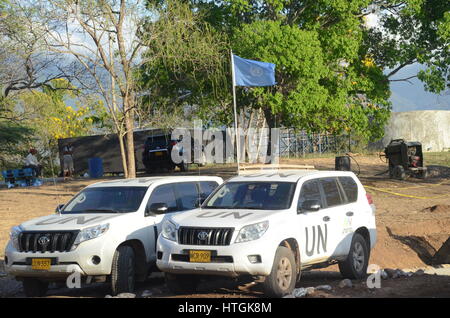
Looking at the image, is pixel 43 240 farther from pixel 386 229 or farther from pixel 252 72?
pixel 252 72

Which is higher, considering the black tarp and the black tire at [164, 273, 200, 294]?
the black tarp

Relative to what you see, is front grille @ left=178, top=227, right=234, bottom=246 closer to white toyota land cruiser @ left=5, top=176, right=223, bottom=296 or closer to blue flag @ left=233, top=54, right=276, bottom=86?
white toyota land cruiser @ left=5, top=176, right=223, bottom=296

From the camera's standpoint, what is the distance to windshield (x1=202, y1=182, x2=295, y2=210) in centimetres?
1062

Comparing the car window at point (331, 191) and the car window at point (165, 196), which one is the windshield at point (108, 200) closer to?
the car window at point (165, 196)

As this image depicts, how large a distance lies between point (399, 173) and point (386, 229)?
11.8 metres

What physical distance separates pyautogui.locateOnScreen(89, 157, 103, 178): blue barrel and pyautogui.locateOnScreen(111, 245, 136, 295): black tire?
26.7 metres

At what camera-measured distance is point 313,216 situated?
35.2ft

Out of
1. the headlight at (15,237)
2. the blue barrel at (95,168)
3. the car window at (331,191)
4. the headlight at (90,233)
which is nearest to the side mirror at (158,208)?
the headlight at (90,233)

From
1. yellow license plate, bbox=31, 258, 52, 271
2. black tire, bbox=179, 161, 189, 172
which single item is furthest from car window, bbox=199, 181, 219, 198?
black tire, bbox=179, 161, 189, 172

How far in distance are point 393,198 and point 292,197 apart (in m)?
15.6
